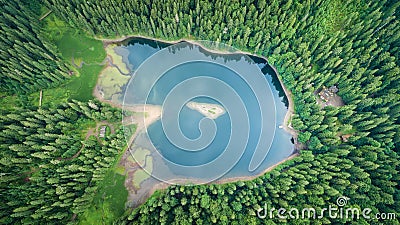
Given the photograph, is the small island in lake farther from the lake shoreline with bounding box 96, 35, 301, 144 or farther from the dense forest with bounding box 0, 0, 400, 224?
the dense forest with bounding box 0, 0, 400, 224

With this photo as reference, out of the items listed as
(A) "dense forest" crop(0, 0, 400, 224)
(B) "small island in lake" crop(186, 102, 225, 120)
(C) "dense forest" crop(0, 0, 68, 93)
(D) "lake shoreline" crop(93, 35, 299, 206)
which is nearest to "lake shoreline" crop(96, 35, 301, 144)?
(D) "lake shoreline" crop(93, 35, 299, 206)

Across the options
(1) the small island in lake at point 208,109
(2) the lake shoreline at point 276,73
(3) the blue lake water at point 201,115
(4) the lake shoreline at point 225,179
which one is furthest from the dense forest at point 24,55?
(1) the small island in lake at point 208,109

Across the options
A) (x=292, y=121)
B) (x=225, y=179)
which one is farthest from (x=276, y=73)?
(x=225, y=179)

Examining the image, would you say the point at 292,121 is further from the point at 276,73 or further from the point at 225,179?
the point at 225,179

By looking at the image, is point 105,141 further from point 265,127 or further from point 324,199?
point 324,199

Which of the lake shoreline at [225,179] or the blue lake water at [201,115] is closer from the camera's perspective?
the lake shoreline at [225,179]

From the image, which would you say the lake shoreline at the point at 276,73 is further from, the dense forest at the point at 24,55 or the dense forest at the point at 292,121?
the dense forest at the point at 24,55
